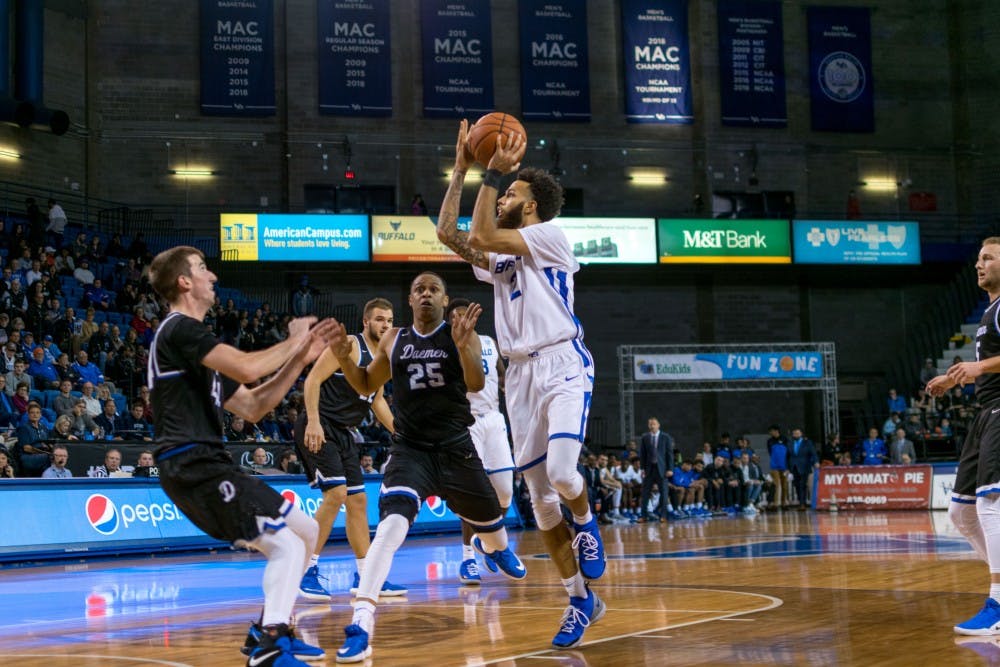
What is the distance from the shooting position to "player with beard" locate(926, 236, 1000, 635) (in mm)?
6602

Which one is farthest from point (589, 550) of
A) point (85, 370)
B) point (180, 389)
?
point (85, 370)

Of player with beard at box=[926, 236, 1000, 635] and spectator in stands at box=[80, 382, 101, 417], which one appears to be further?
spectator in stands at box=[80, 382, 101, 417]

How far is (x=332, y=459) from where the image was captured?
9430mm

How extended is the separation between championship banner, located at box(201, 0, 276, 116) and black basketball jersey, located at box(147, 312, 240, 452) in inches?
1111

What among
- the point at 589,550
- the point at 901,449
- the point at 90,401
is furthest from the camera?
the point at 901,449

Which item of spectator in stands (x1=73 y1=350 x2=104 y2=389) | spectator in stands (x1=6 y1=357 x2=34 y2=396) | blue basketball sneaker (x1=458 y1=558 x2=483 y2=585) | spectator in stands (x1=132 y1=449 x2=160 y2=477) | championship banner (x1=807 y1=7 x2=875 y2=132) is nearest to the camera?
blue basketball sneaker (x1=458 y1=558 x2=483 y2=585)

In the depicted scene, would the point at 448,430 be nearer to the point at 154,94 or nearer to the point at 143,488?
the point at 143,488

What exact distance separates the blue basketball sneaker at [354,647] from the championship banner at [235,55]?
28232 millimetres

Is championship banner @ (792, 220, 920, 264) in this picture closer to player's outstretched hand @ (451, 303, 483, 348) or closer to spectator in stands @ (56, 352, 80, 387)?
spectator in stands @ (56, 352, 80, 387)

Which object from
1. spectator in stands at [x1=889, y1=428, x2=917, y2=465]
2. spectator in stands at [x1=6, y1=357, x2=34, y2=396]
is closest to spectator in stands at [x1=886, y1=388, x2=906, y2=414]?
spectator in stands at [x1=889, y1=428, x2=917, y2=465]

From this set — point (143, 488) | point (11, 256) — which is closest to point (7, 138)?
point (11, 256)

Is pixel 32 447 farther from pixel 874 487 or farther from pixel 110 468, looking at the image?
pixel 874 487

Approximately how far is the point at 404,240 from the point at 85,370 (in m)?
12.0

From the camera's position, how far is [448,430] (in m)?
7.29
